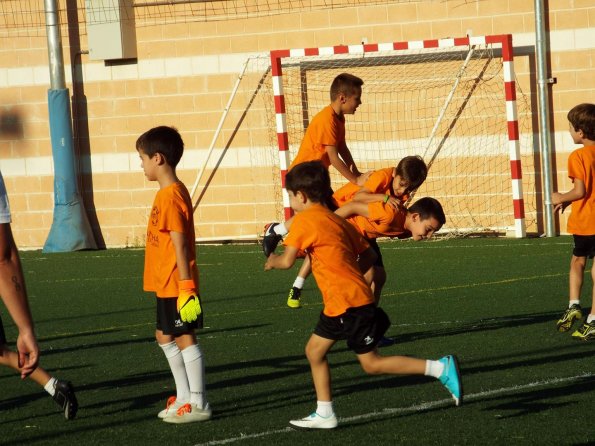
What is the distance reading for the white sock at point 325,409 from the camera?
20.6 feet

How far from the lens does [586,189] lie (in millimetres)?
9273

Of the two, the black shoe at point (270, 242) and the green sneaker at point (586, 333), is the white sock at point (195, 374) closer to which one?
the black shoe at point (270, 242)

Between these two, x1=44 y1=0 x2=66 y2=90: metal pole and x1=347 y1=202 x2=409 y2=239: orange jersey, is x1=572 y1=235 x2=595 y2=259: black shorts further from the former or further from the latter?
x1=44 y1=0 x2=66 y2=90: metal pole

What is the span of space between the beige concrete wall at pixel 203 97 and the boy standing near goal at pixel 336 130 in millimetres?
7207

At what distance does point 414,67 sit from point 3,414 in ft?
41.1

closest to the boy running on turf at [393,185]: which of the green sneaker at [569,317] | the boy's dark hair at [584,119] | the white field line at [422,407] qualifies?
the boy's dark hair at [584,119]

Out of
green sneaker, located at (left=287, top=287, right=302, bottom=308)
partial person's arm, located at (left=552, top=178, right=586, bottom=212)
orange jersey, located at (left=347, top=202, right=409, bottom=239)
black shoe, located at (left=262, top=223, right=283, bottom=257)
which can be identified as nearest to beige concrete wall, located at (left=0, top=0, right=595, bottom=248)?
green sneaker, located at (left=287, top=287, right=302, bottom=308)

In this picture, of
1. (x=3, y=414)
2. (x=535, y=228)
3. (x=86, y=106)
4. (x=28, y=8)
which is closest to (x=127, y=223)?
(x=86, y=106)

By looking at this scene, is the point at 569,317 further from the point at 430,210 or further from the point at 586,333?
the point at 430,210

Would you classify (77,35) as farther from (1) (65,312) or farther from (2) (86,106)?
(1) (65,312)

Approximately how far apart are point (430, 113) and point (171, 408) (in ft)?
40.8

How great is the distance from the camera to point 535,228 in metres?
18.1

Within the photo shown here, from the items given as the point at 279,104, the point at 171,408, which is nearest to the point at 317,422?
the point at 171,408

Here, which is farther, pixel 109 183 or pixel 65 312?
pixel 109 183
